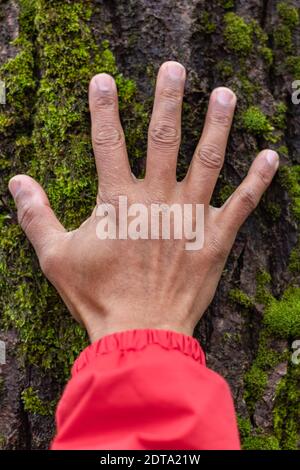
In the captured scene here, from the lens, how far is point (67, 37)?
2330mm

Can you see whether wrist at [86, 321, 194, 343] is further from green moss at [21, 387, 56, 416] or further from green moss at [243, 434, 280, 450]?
green moss at [243, 434, 280, 450]

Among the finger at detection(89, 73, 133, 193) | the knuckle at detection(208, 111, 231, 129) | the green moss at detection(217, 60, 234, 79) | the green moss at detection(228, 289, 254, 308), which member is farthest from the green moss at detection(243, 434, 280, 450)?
the green moss at detection(217, 60, 234, 79)

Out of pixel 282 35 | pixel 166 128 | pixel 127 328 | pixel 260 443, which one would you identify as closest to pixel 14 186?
pixel 166 128

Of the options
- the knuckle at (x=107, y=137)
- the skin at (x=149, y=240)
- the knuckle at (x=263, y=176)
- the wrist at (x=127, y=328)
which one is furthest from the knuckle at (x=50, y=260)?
the knuckle at (x=263, y=176)

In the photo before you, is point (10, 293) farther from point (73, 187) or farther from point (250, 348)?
point (250, 348)

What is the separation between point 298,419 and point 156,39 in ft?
5.57

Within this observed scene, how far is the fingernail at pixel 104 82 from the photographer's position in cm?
213

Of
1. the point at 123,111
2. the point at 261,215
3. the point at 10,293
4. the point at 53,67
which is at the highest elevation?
the point at 53,67

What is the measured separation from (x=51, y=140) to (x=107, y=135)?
1.05 feet

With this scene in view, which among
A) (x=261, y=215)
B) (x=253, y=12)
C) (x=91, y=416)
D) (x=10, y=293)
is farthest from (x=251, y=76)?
(x=91, y=416)

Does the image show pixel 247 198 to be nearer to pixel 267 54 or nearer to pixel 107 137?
pixel 107 137

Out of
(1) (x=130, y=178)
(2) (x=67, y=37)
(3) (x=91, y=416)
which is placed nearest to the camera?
(3) (x=91, y=416)

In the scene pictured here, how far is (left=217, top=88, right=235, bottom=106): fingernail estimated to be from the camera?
2.19 metres

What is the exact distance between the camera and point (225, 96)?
86.5 inches
